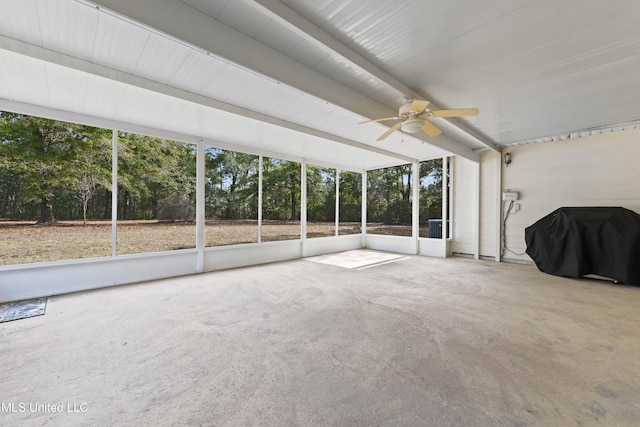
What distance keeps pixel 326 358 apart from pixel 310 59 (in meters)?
2.86

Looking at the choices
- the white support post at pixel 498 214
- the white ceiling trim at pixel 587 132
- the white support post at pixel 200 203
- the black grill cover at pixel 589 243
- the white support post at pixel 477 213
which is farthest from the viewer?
the white support post at pixel 477 213

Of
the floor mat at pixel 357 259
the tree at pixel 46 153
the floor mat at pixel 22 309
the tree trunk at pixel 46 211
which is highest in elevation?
the tree at pixel 46 153

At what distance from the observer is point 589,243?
15.1ft

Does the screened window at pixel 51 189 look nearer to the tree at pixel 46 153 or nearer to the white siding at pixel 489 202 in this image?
the tree at pixel 46 153

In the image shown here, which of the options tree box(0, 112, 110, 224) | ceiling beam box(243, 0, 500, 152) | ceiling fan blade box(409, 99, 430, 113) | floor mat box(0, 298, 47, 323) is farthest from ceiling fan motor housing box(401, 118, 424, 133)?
Result: tree box(0, 112, 110, 224)

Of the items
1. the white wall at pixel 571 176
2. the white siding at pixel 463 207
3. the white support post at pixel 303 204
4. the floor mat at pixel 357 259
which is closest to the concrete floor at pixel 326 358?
the floor mat at pixel 357 259

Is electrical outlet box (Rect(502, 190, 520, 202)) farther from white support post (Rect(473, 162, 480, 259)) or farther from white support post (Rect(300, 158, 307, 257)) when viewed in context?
white support post (Rect(300, 158, 307, 257))

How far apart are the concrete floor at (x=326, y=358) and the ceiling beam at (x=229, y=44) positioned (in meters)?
2.55

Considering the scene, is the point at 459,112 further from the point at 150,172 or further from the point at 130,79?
the point at 150,172

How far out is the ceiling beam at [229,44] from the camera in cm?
186

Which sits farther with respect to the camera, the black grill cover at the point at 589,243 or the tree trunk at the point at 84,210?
the tree trunk at the point at 84,210

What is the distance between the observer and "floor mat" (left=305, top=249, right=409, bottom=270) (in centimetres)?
593

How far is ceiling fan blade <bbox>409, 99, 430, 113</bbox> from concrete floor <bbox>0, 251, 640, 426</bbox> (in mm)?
2409

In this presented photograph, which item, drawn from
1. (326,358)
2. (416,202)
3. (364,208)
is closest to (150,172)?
(364,208)
